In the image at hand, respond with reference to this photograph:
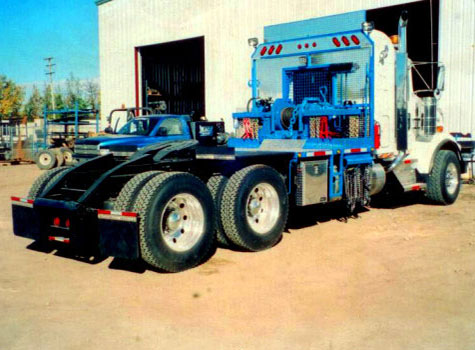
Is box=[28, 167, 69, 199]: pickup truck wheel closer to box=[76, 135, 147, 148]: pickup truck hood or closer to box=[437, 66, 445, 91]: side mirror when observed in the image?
box=[76, 135, 147, 148]: pickup truck hood

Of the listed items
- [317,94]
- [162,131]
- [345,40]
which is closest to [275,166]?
[317,94]

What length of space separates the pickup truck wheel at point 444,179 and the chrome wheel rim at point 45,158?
1577cm

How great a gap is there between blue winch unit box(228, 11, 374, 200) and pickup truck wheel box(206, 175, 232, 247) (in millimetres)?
1787

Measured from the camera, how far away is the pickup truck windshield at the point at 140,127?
1269cm

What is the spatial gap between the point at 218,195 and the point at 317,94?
386 cm

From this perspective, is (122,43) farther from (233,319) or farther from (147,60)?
(233,319)

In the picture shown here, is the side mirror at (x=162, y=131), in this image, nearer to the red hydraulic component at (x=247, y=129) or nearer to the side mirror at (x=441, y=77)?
the red hydraulic component at (x=247, y=129)

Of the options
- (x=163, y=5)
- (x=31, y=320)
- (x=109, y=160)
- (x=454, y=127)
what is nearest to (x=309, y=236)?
(x=109, y=160)

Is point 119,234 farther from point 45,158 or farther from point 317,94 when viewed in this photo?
point 45,158

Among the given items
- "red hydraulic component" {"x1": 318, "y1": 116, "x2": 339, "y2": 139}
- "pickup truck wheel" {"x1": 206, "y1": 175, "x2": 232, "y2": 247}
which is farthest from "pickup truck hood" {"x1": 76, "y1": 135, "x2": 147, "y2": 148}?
"pickup truck wheel" {"x1": 206, "y1": 175, "x2": 232, "y2": 247}

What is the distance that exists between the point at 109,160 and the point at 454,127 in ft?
34.3

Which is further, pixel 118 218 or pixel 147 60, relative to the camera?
pixel 147 60

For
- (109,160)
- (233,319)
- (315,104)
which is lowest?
(233,319)

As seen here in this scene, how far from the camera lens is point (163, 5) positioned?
2172 cm
